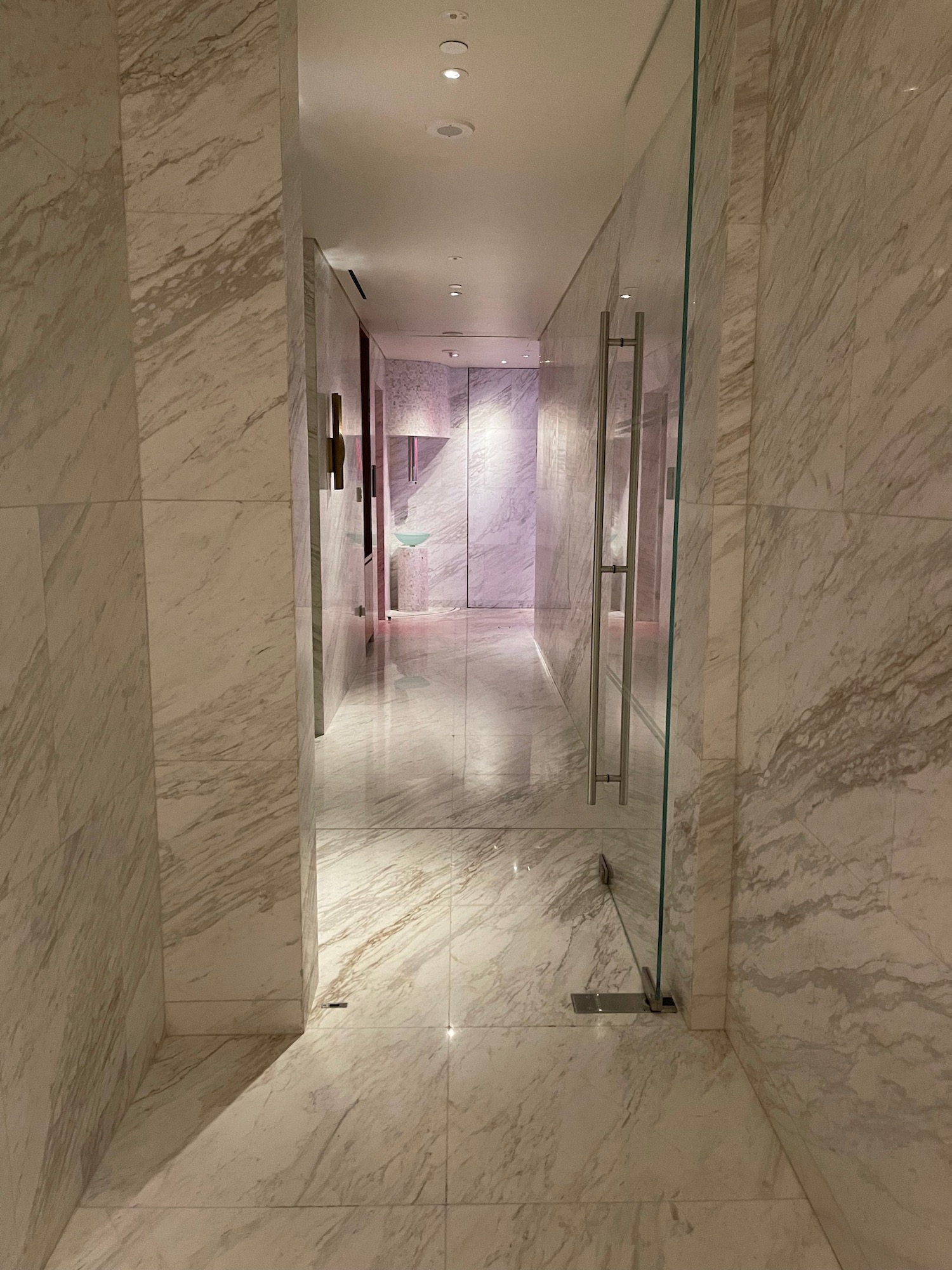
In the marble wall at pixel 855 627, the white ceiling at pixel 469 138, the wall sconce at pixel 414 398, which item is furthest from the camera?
the wall sconce at pixel 414 398

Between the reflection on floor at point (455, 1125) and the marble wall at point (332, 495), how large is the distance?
6.07 ft

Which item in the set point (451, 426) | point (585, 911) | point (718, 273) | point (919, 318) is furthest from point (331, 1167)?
point (451, 426)

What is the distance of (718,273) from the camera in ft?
6.25

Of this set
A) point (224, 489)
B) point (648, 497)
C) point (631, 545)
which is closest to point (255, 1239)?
point (224, 489)

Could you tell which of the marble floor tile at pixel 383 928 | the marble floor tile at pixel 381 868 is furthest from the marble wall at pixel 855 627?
the marble floor tile at pixel 381 868

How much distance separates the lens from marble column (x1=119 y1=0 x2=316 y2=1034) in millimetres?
1820

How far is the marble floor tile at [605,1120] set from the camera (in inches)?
67.1

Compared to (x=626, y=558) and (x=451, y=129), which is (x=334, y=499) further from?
(x=626, y=558)

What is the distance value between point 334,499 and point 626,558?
2990mm

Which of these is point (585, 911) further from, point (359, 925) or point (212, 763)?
point (212, 763)

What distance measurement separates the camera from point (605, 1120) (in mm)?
1871

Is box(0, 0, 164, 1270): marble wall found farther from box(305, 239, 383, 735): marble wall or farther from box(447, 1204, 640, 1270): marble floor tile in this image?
box(305, 239, 383, 735): marble wall

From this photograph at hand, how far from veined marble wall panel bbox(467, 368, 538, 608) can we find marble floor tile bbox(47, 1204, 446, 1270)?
8102 millimetres

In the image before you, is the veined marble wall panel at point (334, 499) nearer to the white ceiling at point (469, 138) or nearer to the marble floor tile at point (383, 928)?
the white ceiling at point (469, 138)
